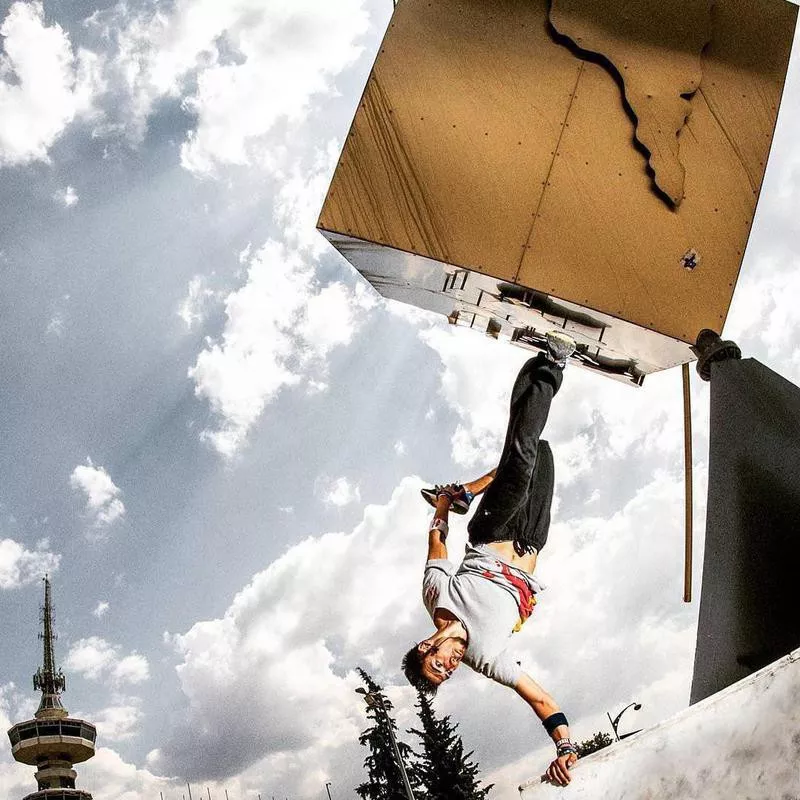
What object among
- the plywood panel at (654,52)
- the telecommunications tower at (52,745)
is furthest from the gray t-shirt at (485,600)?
the telecommunications tower at (52,745)

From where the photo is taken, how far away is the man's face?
4.08 meters

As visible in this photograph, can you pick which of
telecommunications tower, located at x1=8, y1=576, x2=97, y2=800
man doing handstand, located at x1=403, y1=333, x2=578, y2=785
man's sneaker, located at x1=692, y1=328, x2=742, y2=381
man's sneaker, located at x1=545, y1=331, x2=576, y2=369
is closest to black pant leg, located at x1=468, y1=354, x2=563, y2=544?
man doing handstand, located at x1=403, y1=333, x2=578, y2=785

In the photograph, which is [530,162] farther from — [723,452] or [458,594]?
[458,594]

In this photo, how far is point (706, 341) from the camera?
179 inches

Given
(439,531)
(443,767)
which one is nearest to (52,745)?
(443,767)

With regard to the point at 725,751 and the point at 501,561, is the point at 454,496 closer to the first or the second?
the point at 501,561

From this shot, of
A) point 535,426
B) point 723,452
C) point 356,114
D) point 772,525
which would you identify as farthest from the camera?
point 356,114

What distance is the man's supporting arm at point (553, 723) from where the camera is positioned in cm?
369

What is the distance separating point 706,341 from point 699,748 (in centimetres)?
215

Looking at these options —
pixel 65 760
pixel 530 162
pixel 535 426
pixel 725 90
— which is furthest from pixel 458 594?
pixel 65 760

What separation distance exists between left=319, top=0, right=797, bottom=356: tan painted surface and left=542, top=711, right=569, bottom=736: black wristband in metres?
1.92

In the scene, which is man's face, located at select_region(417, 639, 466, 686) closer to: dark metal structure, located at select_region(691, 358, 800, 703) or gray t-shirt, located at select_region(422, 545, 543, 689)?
gray t-shirt, located at select_region(422, 545, 543, 689)

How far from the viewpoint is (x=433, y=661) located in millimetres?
4082

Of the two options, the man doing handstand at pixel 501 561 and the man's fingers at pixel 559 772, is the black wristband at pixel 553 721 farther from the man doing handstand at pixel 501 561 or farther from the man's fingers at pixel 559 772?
the man's fingers at pixel 559 772
